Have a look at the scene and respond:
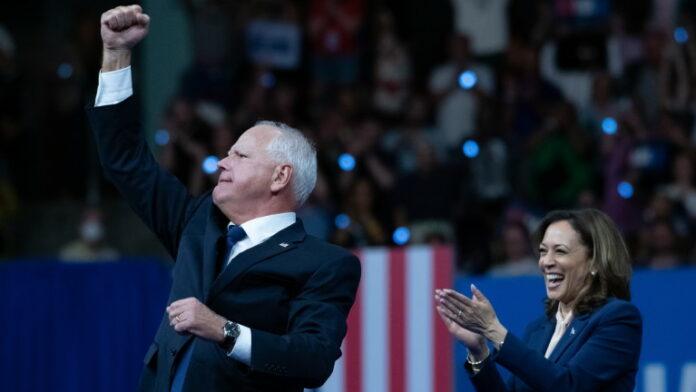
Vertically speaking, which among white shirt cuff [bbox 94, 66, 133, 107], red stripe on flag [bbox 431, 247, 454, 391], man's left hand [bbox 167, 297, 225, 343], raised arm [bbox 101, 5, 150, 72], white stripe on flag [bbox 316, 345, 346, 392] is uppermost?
raised arm [bbox 101, 5, 150, 72]

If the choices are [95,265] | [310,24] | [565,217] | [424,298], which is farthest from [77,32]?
[565,217]

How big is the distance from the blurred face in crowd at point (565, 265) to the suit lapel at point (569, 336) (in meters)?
0.11

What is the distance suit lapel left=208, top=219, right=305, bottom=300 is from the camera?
13.6 feet

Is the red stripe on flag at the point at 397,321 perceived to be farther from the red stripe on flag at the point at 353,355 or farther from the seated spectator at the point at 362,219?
the seated spectator at the point at 362,219

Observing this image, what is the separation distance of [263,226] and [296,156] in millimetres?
268

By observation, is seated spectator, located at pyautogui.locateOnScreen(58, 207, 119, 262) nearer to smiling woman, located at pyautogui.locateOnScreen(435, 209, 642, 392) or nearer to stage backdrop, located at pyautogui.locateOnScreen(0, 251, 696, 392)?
stage backdrop, located at pyautogui.locateOnScreen(0, 251, 696, 392)

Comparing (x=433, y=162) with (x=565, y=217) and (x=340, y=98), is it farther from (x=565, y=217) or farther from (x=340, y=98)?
(x=565, y=217)

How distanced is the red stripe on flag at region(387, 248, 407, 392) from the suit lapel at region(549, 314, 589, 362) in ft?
6.84

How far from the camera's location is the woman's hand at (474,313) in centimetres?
423

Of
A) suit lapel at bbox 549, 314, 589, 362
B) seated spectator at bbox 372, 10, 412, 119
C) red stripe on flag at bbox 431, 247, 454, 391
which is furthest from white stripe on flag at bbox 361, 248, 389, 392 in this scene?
seated spectator at bbox 372, 10, 412, 119

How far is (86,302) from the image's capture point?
7715 millimetres

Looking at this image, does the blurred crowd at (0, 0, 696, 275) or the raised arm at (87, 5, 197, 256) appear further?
the blurred crowd at (0, 0, 696, 275)

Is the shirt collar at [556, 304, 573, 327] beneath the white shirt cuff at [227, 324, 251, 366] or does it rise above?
beneath

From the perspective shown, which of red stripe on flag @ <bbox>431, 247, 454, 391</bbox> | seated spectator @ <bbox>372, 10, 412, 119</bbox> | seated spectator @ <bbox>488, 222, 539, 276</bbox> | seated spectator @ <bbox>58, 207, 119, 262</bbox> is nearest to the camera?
red stripe on flag @ <bbox>431, 247, 454, 391</bbox>
